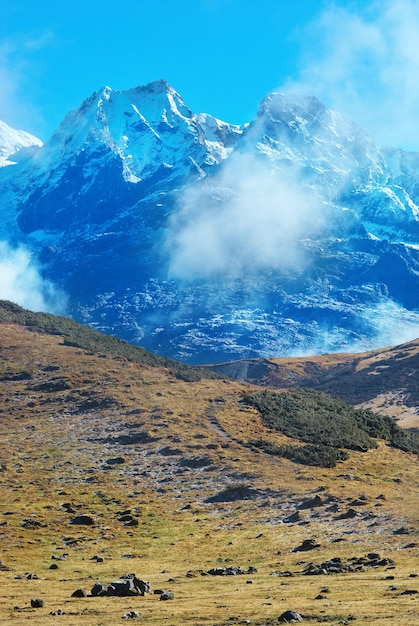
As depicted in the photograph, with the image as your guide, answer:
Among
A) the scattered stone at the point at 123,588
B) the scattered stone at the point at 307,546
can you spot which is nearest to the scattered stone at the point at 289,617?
the scattered stone at the point at 123,588

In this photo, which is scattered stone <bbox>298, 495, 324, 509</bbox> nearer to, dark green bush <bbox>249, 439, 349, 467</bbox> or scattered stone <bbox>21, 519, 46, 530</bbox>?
dark green bush <bbox>249, 439, 349, 467</bbox>

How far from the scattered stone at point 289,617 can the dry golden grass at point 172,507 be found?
359 millimetres

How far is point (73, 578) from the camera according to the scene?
39812 mm

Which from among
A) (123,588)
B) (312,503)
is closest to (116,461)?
(312,503)

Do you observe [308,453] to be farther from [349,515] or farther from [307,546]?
[307,546]

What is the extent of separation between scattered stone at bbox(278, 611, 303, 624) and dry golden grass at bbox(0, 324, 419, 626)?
0.36 metres

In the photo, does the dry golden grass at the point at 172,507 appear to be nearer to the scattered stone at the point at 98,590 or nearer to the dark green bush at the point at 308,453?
the scattered stone at the point at 98,590

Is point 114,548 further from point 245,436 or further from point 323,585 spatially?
point 245,436

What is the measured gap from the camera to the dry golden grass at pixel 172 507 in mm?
31516

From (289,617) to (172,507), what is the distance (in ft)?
108

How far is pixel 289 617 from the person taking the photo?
1081 inches

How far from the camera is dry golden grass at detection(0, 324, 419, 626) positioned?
31.5m

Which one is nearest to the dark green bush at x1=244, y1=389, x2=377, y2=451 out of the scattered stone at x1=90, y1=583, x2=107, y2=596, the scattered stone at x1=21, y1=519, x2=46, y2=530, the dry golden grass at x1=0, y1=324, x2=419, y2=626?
the dry golden grass at x1=0, y1=324, x2=419, y2=626

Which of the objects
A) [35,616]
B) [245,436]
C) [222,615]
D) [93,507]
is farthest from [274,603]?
[245,436]
